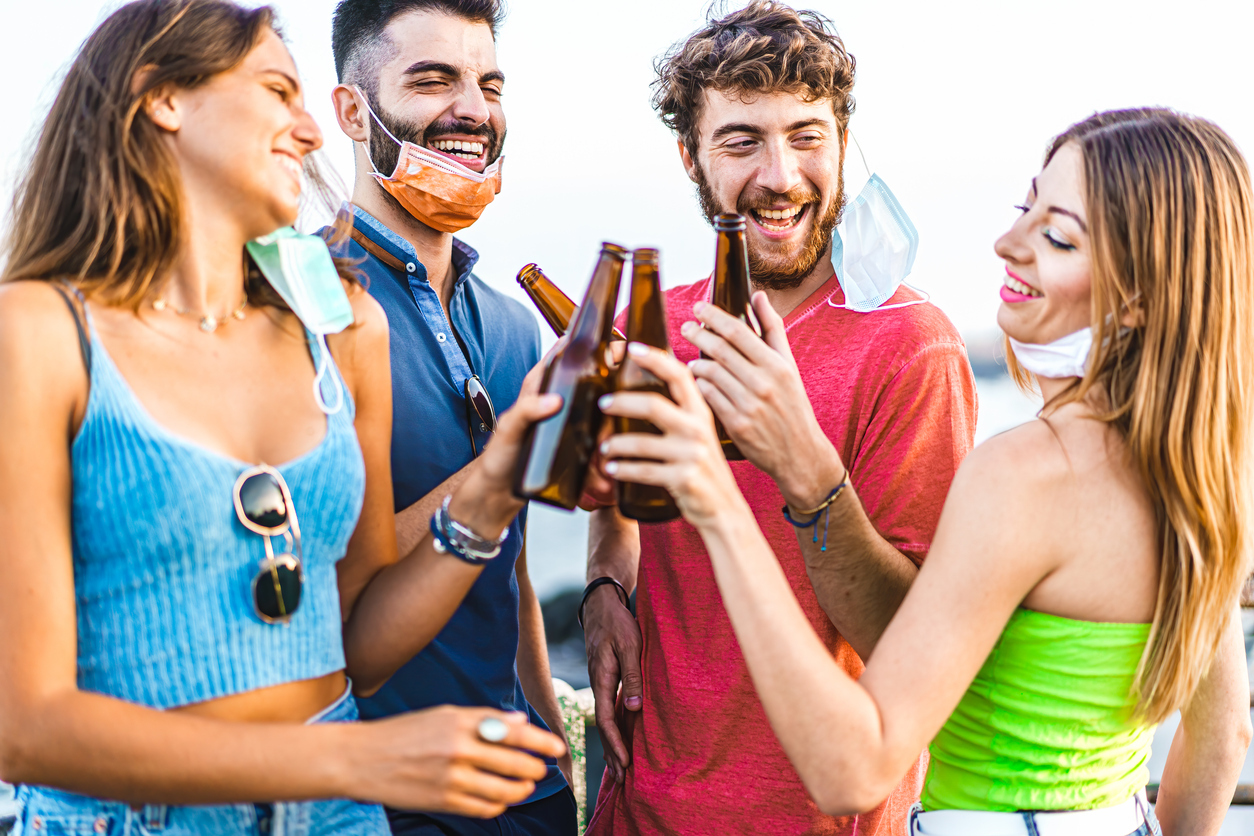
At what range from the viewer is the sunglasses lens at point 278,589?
1495mm

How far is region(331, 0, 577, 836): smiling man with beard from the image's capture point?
238cm

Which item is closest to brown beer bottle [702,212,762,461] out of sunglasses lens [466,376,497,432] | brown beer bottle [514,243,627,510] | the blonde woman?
the blonde woman

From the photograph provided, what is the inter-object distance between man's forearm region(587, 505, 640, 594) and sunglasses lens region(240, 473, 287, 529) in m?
1.28

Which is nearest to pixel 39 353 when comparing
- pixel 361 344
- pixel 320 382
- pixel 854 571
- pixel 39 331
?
pixel 39 331

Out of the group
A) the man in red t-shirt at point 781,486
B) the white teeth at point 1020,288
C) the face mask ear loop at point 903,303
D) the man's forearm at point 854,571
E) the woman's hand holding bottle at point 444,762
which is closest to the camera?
the woman's hand holding bottle at point 444,762

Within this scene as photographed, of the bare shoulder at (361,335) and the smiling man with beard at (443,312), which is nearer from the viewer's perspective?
the bare shoulder at (361,335)

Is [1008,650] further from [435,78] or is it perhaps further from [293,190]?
[435,78]

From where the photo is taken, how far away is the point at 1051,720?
5.49 ft

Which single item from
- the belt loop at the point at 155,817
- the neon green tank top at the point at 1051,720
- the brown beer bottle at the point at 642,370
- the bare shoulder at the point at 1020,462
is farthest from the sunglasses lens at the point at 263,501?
the neon green tank top at the point at 1051,720

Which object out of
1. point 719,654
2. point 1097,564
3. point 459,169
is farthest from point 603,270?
point 459,169

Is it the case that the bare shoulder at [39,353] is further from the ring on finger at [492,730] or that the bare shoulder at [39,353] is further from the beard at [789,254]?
the beard at [789,254]

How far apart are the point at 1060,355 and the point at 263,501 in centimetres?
151

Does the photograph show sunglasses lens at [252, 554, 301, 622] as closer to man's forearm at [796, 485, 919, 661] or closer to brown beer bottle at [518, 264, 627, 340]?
brown beer bottle at [518, 264, 627, 340]

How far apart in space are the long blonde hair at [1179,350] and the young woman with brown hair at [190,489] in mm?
1110
